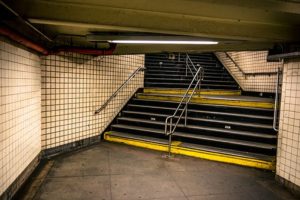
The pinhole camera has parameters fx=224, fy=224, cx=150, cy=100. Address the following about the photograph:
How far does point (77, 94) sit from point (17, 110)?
200 centimetres

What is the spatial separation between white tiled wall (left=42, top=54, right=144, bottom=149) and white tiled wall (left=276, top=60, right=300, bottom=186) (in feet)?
13.8

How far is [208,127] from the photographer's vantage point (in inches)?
226

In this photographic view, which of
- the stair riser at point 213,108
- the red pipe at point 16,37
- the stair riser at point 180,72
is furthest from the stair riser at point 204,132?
the red pipe at point 16,37

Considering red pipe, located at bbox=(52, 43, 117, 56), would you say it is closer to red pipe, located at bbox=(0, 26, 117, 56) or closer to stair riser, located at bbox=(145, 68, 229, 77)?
red pipe, located at bbox=(0, 26, 117, 56)

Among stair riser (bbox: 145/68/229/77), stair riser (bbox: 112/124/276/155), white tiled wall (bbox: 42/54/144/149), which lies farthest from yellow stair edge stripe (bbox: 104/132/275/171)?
stair riser (bbox: 145/68/229/77)

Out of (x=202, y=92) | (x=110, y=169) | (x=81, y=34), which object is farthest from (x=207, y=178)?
(x=202, y=92)

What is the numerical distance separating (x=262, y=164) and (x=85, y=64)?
175 inches

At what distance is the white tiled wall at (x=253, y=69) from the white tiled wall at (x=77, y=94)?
15.4 feet

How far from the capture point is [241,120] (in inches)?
223

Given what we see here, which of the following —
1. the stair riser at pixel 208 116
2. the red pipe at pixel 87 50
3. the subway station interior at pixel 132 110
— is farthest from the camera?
the stair riser at pixel 208 116

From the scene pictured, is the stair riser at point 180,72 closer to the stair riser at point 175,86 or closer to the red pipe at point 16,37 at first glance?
the stair riser at point 175,86

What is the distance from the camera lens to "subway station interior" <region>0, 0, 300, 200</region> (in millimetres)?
2668

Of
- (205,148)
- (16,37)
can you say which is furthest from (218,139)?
(16,37)

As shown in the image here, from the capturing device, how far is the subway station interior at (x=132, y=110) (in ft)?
8.75
